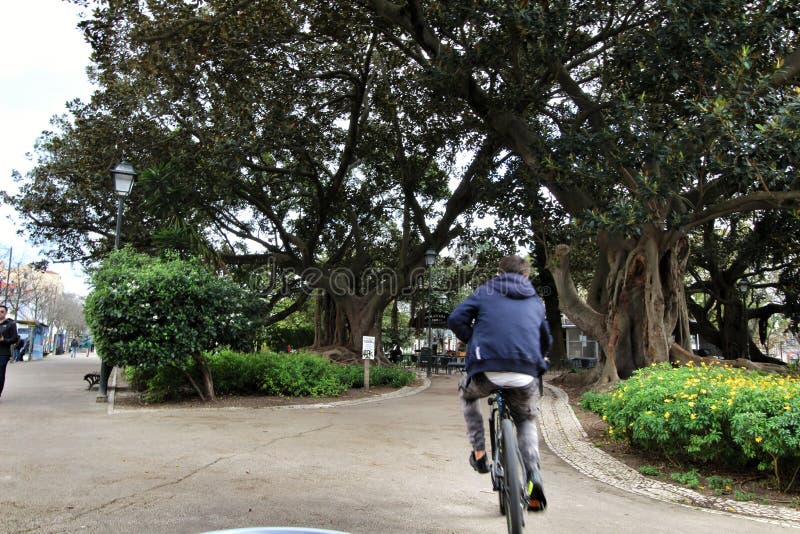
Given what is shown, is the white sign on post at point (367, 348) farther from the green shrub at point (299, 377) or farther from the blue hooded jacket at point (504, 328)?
the blue hooded jacket at point (504, 328)

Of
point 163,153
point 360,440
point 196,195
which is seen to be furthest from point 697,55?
point 163,153

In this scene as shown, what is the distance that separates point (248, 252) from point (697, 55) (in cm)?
1927

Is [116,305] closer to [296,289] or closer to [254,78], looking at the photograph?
[254,78]

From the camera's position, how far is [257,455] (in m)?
5.50

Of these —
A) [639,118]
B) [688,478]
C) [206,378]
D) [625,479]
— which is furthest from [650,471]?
[206,378]

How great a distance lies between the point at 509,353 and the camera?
3.35 metres

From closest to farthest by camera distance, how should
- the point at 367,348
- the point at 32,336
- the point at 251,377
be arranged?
the point at 251,377
the point at 367,348
the point at 32,336

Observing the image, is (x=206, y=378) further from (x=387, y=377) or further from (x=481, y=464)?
(x=481, y=464)

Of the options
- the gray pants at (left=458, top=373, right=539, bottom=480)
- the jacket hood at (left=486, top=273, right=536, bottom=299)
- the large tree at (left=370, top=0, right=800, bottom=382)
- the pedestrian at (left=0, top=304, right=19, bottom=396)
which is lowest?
the gray pants at (left=458, top=373, right=539, bottom=480)

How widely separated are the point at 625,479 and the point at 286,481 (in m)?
3.12

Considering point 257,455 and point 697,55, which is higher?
point 697,55

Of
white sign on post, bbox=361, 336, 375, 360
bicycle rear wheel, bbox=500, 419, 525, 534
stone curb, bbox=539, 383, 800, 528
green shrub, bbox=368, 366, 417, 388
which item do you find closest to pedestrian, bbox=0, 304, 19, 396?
white sign on post, bbox=361, 336, 375, 360

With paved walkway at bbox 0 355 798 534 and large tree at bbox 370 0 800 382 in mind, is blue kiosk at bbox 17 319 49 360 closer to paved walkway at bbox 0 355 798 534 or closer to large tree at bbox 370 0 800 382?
paved walkway at bbox 0 355 798 534

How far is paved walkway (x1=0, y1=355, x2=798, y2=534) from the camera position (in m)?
3.56
